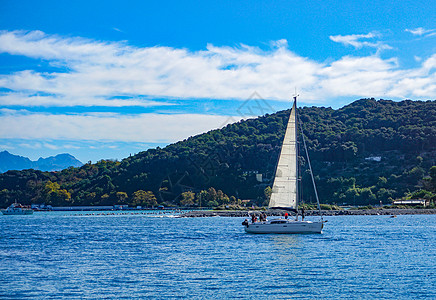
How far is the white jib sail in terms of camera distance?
61.2 meters

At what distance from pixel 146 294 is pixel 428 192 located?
488 ft

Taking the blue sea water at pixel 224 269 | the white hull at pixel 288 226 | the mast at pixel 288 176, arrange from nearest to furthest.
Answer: the blue sea water at pixel 224 269 → the white hull at pixel 288 226 → the mast at pixel 288 176

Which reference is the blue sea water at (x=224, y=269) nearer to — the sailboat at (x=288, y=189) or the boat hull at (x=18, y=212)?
the sailboat at (x=288, y=189)

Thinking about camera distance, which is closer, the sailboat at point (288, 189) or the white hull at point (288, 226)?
the white hull at point (288, 226)

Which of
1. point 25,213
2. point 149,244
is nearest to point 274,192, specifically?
point 149,244

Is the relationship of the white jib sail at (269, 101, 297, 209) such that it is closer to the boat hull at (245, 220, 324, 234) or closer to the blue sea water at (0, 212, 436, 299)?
the boat hull at (245, 220, 324, 234)

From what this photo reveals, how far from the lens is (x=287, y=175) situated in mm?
61469

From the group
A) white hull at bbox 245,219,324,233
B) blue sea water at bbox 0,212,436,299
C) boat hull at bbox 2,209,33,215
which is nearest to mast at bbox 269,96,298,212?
white hull at bbox 245,219,324,233

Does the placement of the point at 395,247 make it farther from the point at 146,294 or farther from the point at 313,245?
the point at 146,294

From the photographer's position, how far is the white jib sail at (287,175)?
61188mm

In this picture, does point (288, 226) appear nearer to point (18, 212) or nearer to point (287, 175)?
point (287, 175)

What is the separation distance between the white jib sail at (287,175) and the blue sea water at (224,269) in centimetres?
569

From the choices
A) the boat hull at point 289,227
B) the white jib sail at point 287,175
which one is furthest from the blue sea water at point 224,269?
the white jib sail at point 287,175

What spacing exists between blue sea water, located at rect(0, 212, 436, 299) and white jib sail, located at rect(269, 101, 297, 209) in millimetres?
5689
